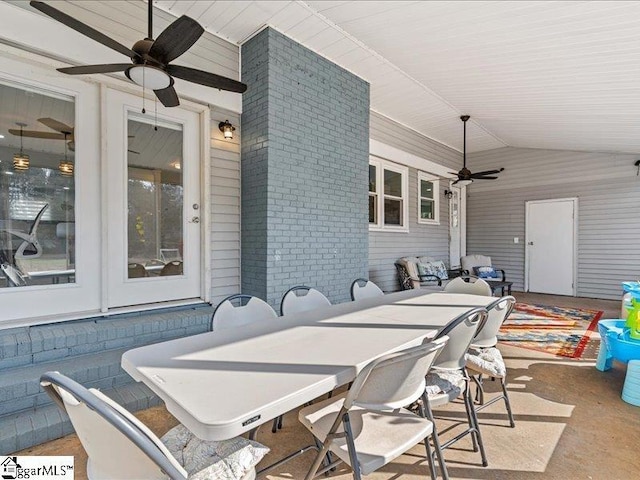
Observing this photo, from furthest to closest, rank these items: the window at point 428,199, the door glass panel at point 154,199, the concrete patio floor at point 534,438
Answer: the window at point 428,199 < the door glass panel at point 154,199 < the concrete patio floor at point 534,438

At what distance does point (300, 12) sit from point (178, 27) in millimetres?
2058

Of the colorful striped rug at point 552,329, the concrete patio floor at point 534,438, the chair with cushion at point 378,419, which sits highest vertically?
the chair with cushion at point 378,419

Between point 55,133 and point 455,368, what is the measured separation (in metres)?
3.66

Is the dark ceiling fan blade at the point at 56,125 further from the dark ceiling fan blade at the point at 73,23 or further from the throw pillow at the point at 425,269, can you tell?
the throw pillow at the point at 425,269

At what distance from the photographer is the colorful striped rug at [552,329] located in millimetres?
4184

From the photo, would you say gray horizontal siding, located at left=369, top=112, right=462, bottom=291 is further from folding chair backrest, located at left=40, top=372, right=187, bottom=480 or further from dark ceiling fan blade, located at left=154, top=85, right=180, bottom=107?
folding chair backrest, located at left=40, top=372, right=187, bottom=480

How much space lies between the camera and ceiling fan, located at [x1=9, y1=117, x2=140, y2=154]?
9.57 ft

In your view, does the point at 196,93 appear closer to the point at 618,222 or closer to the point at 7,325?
the point at 7,325

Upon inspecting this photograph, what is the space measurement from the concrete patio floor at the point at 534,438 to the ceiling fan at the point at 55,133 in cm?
239

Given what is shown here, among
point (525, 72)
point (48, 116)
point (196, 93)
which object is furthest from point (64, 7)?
point (525, 72)

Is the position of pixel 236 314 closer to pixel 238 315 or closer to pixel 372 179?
pixel 238 315

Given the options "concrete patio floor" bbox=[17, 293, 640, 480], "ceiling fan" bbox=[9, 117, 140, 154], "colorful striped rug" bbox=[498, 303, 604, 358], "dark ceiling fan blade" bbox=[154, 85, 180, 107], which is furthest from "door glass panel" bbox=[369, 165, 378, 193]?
"ceiling fan" bbox=[9, 117, 140, 154]

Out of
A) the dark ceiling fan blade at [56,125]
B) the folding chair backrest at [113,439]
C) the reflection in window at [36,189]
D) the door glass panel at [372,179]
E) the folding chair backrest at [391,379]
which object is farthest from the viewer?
the door glass panel at [372,179]

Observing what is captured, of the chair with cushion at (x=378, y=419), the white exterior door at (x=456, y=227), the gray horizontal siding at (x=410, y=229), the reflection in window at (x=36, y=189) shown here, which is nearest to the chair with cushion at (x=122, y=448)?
the chair with cushion at (x=378, y=419)
